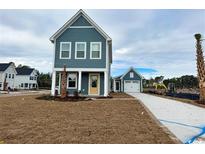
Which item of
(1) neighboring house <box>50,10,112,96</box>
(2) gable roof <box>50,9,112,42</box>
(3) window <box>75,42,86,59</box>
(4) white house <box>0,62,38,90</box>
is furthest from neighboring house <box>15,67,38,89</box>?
(3) window <box>75,42,86,59</box>

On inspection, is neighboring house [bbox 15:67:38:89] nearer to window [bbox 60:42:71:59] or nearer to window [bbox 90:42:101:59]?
window [bbox 60:42:71:59]

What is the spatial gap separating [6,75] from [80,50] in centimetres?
3175

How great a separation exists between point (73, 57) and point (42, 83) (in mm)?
44335

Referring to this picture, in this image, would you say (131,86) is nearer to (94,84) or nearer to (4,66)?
(94,84)

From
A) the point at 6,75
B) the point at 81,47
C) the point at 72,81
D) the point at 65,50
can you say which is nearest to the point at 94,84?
the point at 72,81

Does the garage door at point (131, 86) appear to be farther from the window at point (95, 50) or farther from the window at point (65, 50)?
the window at point (65, 50)

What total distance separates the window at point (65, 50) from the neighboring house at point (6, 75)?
2753 cm

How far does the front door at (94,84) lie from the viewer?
1663 cm

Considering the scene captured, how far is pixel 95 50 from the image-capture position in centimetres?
1574

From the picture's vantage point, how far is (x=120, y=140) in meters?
4.01
